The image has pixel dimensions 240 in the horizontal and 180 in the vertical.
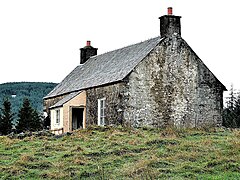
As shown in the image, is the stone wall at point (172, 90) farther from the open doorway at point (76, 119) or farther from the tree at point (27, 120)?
the tree at point (27, 120)

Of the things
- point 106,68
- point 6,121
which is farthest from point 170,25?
point 6,121

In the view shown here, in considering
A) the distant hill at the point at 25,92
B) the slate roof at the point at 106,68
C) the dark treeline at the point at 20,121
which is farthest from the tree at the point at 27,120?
the distant hill at the point at 25,92

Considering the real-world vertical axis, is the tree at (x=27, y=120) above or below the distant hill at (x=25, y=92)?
below

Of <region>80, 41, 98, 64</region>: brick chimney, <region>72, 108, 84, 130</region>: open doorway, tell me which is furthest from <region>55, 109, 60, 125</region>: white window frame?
<region>80, 41, 98, 64</region>: brick chimney

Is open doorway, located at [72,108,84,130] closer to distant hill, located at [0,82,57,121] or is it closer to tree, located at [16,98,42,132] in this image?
tree, located at [16,98,42,132]

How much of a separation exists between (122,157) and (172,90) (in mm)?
13496

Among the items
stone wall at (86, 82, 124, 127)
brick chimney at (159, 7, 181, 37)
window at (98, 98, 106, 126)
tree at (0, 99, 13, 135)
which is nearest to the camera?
stone wall at (86, 82, 124, 127)

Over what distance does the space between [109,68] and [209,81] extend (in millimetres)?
6996

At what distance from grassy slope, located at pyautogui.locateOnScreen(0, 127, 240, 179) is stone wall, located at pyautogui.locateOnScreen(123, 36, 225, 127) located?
4859mm

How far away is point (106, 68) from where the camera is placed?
38.1 m

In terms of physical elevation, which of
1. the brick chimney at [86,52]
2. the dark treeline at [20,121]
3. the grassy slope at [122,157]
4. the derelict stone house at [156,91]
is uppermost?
the brick chimney at [86,52]

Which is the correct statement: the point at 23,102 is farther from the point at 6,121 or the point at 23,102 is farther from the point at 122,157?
the point at 122,157

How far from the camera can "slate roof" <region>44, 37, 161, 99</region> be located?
34.0 meters

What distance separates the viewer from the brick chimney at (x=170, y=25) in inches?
1352
